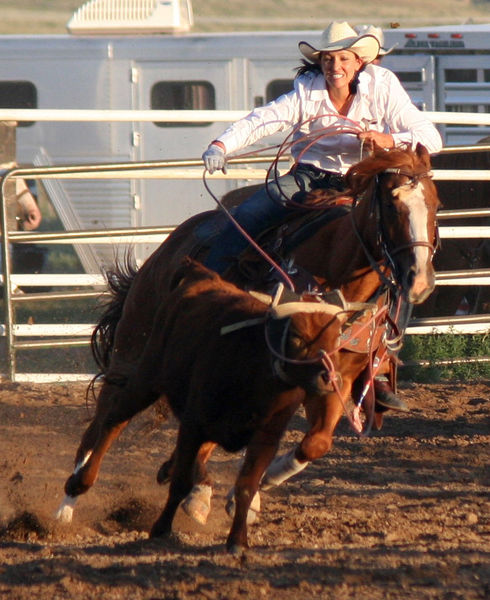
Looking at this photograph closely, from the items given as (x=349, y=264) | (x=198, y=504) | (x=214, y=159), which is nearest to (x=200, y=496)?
(x=198, y=504)

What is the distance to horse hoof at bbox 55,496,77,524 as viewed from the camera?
4883 mm

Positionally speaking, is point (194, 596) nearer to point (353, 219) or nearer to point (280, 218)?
point (353, 219)

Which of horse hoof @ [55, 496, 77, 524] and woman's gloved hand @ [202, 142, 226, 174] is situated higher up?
woman's gloved hand @ [202, 142, 226, 174]

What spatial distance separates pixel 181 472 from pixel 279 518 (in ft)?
2.67

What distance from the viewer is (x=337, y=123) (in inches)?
198

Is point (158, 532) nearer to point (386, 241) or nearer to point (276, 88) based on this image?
point (386, 241)

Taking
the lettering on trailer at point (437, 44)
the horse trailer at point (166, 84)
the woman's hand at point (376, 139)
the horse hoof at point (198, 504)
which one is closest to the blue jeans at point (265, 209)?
the woman's hand at point (376, 139)

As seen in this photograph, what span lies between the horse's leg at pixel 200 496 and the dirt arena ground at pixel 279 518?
98mm

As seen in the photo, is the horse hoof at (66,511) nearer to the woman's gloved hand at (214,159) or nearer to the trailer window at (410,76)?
the woman's gloved hand at (214,159)

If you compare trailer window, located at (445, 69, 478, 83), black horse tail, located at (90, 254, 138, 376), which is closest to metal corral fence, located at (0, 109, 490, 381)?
black horse tail, located at (90, 254, 138, 376)

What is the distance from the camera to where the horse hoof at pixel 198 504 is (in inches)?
176

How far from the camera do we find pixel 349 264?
459 centimetres

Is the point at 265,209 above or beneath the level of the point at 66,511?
above

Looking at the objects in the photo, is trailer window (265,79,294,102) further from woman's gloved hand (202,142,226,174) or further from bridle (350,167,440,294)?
bridle (350,167,440,294)
